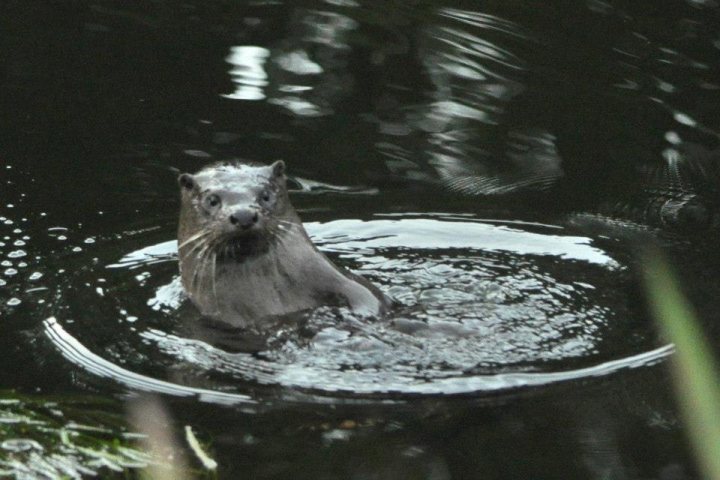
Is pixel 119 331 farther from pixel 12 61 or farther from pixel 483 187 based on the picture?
pixel 12 61

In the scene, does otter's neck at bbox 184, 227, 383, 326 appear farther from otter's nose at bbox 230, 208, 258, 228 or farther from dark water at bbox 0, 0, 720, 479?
otter's nose at bbox 230, 208, 258, 228

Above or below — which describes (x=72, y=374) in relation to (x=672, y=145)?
below

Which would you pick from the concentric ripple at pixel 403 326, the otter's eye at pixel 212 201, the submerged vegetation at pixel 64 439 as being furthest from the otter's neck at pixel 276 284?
the submerged vegetation at pixel 64 439

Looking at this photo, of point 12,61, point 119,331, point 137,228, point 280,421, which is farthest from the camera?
point 12,61

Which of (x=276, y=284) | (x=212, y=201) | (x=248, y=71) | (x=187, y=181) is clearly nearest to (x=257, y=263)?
(x=276, y=284)

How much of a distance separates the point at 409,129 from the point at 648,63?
1422 millimetres

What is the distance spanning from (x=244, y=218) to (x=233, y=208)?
0.35 feet

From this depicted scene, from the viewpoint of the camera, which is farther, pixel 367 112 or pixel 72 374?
pixel 367 112

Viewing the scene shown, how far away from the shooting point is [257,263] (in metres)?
4.27

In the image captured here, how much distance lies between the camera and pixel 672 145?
18.3ft

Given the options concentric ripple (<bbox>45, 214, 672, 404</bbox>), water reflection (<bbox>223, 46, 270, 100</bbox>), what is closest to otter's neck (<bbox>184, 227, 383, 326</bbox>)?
concentric ripple (<bbox>45, 214, 672, 404</bbox>)

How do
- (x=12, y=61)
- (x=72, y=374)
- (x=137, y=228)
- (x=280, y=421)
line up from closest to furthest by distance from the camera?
(x=280, y=421)
(x=72, y=374)
(x=137, y=228)
(x=12, y=61)

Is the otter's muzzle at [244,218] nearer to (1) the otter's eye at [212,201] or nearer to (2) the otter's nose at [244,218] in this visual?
(2) the otter's nose at [244,218]

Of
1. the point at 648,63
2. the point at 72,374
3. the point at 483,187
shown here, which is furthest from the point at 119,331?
the point at 648,63
